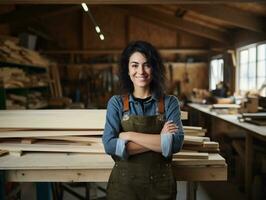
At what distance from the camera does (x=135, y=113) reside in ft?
6.21

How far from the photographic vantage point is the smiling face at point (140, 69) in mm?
1846

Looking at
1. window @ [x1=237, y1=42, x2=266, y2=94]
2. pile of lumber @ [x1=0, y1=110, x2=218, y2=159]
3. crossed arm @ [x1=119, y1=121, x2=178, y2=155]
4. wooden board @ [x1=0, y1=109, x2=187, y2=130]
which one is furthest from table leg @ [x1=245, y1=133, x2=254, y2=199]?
crossed arm @ [x1=119, y1=121, x2=178, y2=155]

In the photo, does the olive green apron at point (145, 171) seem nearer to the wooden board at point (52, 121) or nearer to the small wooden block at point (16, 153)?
the wooden board at point (52, 121)

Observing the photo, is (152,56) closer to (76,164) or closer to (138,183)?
(138,183)

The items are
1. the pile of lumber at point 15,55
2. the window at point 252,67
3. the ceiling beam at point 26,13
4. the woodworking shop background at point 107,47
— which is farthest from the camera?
the woodworking shop background at point 107,47

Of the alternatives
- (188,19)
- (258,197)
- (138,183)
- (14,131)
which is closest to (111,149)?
(138,183)

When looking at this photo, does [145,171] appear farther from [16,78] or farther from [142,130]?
[16,78]

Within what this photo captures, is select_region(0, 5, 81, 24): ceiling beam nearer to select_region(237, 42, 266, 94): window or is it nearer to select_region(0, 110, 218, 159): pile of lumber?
select_region(237, 42, 266, 94): window

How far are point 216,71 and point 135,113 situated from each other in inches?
304

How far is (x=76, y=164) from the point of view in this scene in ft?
7.07

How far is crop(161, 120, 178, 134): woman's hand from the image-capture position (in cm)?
178

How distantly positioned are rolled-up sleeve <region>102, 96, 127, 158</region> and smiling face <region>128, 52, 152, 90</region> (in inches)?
6.3

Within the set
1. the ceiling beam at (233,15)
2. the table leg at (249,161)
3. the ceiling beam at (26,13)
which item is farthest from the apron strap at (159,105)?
the ceiling beam at (26,13)

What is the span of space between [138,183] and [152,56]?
2.18 feet
